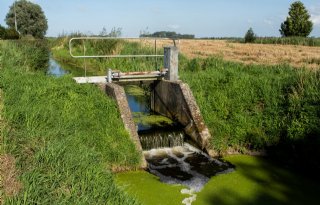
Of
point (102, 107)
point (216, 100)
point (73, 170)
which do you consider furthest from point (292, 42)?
point (73, 170)

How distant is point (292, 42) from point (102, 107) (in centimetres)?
3923

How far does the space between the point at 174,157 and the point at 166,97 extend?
295cm

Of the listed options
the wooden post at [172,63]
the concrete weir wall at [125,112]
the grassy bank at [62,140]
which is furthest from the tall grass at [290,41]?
the grassy bank at [62,140]

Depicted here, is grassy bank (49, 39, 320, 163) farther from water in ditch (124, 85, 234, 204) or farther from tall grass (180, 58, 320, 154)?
water in ditch (124, 85, 234, 204)

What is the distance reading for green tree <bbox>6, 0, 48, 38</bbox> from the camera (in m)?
60.0

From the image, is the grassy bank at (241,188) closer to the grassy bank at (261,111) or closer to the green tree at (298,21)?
the grassy bank at (261,111)

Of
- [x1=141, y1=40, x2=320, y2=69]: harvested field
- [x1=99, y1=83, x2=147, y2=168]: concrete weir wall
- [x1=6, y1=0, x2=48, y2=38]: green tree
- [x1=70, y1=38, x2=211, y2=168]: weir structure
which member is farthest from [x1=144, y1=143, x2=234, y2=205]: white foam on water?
[x1=6, y1=0, x2=48, y2=38]: green tree

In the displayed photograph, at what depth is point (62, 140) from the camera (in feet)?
18.2

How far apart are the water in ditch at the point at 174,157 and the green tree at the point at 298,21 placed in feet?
137

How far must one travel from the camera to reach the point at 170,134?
997 centimetres

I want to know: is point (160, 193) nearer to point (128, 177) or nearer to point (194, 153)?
point (128, 177)

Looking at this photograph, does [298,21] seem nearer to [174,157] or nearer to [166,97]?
[166,97]

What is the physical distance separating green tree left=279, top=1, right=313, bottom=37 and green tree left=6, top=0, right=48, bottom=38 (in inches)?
1572

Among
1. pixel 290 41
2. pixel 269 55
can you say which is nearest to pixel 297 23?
pixel 290 41
